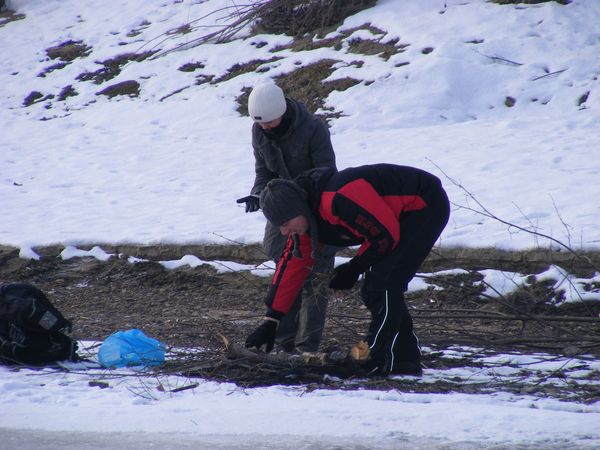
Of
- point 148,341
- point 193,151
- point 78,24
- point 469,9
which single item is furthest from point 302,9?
point 148,341

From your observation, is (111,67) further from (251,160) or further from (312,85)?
(251,160)

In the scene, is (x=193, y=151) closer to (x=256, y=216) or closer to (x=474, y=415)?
(x=256, y=216)

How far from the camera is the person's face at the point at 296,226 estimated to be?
171 inches

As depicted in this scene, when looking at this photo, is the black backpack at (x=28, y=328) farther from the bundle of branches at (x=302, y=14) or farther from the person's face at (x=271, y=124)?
the bundle of branches at (x=302, y=14)

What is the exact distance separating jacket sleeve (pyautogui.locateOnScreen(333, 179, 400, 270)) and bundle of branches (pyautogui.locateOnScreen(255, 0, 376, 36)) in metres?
9.13

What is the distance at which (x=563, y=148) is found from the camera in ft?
28.5

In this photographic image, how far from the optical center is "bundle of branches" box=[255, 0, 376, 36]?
1300 cm

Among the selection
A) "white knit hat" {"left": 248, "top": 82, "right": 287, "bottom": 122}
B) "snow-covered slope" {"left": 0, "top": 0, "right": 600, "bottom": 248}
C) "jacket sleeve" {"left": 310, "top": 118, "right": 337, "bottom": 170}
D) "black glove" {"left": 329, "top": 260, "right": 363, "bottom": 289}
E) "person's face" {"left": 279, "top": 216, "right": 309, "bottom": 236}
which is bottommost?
"snow-covered slope" {"left": 0, "top": 0, "right": 600, "bottom": 248}

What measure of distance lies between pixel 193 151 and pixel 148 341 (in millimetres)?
6101

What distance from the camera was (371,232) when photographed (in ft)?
13.9

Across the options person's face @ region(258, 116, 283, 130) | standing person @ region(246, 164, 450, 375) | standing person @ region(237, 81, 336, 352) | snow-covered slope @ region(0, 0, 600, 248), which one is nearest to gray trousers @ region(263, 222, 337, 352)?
standing person @ region(237, 81, 336, 352)

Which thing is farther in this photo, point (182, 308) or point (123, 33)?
point (123, 33)

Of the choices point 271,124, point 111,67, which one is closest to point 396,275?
point 271,124

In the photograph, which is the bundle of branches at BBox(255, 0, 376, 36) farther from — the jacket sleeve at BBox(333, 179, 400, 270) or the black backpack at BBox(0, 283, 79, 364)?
the jacket sleeve at BBox(333, 179, 400, 270)
